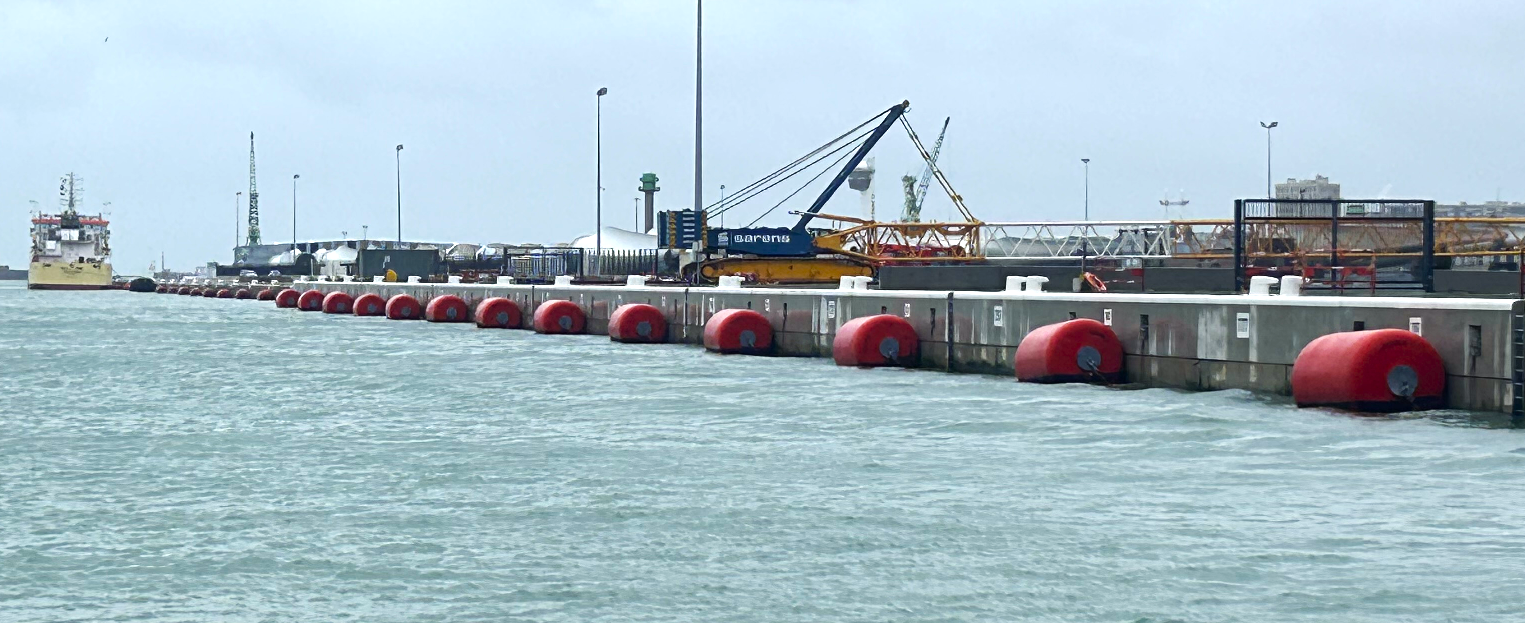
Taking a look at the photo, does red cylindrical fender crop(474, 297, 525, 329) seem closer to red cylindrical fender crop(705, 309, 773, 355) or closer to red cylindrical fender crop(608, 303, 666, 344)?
red cylindrical fender crop(608, 303, 666, 344)

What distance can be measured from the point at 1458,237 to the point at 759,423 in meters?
33.2

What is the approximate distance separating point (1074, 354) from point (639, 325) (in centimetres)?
2785

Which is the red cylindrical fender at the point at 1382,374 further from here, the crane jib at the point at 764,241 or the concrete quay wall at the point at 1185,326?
the crane jib at the point at 764,241

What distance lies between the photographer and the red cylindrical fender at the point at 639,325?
6128 cm

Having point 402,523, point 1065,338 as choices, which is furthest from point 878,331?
point 402,523

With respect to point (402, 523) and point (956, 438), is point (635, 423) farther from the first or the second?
point (402, 523)

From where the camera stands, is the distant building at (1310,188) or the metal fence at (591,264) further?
the distant building at (1310,188)

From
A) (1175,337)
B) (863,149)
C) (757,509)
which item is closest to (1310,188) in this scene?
(863,149)

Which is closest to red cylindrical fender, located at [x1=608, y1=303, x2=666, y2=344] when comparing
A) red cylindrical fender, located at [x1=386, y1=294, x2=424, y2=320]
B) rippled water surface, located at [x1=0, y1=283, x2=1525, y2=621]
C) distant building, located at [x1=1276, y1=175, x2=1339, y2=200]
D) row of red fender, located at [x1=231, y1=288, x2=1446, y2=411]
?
row of red fender, located at [x1=231, y1=288, x2=1446, y2=411]

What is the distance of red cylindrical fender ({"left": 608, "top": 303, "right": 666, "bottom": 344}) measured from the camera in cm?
6128

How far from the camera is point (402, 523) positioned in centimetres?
1895

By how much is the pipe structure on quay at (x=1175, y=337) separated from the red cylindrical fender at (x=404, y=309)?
38.5 meters

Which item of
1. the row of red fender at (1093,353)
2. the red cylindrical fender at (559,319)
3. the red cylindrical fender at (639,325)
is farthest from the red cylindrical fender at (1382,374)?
the red cylindrical fender at (559,319)

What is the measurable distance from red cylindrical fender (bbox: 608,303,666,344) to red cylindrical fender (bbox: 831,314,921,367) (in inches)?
711
